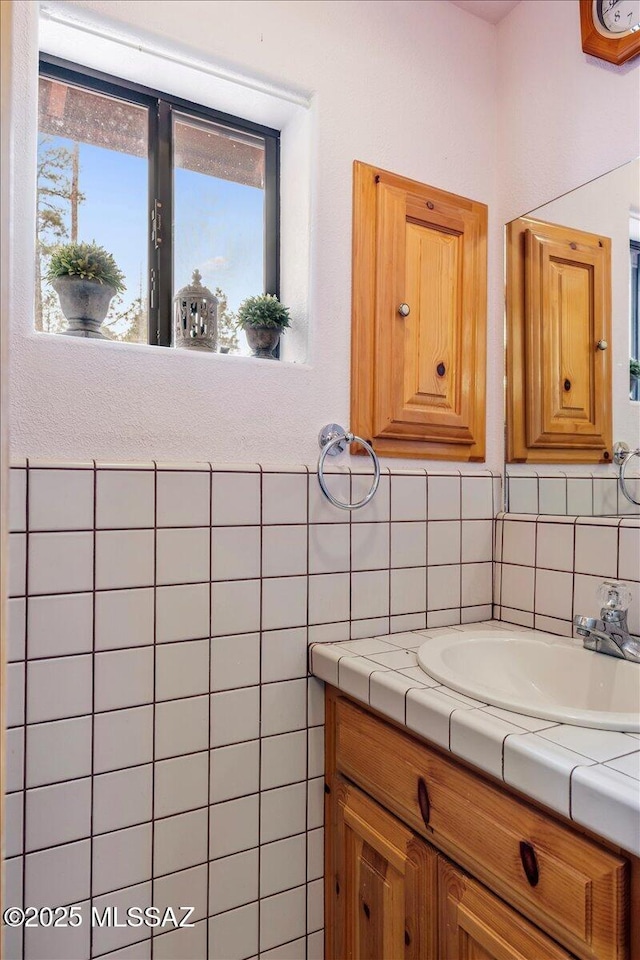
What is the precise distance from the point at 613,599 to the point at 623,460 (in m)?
0.30

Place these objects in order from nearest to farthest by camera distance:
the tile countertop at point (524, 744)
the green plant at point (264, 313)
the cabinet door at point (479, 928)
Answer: the tile countertop at point (524, 744) < the cabinet door at point (479, 928) < the green plant at point (264, 313)

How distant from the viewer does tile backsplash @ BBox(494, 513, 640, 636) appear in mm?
1240

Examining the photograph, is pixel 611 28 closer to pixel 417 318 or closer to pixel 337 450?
pixel 417 318

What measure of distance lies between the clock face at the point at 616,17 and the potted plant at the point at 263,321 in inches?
37.0

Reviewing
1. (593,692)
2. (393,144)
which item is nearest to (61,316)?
(393,144)

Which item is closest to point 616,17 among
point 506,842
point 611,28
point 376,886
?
point 611,28

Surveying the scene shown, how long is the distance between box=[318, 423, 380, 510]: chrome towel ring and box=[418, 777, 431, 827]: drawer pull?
561 mm

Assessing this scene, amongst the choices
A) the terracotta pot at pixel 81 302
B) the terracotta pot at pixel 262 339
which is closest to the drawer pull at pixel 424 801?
the terracotta pot at pixel 262 339

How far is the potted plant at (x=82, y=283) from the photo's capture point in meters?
1.15

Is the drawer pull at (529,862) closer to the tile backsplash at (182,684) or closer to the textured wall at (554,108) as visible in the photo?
the tile backsplash at (182,684)

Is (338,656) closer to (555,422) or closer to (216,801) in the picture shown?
(216,801)

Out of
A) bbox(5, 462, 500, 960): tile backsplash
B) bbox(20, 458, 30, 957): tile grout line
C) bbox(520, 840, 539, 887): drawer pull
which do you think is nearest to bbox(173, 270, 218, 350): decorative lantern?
bbox(5, 462, 500, 960): tile backsplash

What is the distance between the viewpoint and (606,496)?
129cm

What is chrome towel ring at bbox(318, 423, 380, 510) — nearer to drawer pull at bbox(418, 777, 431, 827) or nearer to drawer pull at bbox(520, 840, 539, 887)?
drawer pull at bbox(418, 777, 431, 827)
